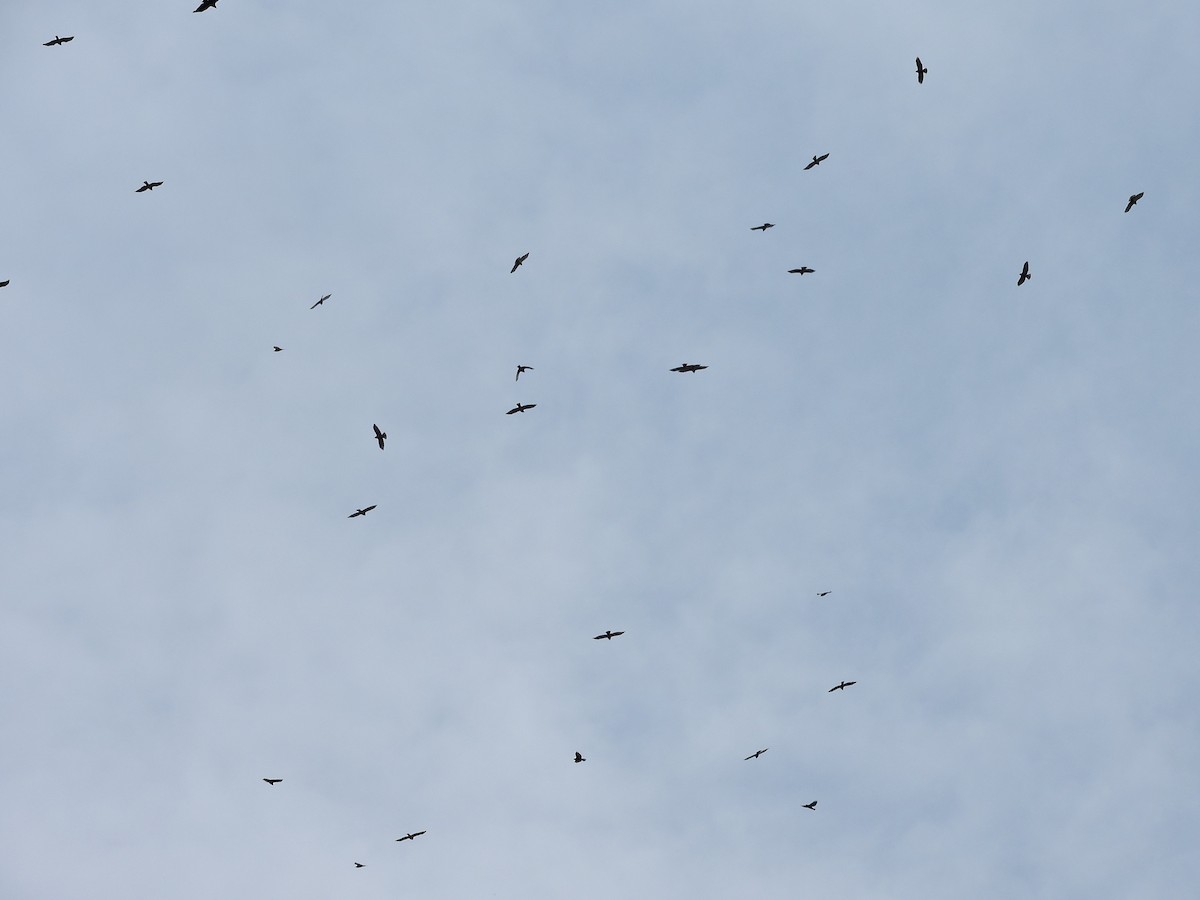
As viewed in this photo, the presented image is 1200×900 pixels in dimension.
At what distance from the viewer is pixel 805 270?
5079 inches

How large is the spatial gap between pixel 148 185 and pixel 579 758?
7287 centimetres

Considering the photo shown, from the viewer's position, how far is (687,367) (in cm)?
12700

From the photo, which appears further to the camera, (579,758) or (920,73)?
(579,758)

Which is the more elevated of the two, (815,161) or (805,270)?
(815,161)

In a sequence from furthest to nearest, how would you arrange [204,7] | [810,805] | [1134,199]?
[810,805] < [1134,199] < [204,7]

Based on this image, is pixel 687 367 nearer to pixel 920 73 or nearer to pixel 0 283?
pixel 920 73

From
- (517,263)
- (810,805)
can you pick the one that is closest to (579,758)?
(810,805)

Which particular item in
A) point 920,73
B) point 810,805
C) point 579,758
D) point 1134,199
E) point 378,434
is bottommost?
point 810,805

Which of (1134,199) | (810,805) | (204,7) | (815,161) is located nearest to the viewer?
(204,7)

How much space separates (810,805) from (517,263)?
7112cm

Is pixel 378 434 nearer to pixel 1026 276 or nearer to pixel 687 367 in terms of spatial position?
pixel 687 367

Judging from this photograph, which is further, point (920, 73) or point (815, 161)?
point (815, 161)

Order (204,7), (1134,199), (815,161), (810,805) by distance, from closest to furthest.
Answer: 1. (204,7)
2. (1134,199)
3. (815,161)
4. (810,805)

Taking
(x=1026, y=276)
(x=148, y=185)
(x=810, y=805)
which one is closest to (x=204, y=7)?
(x=148, y=185)
